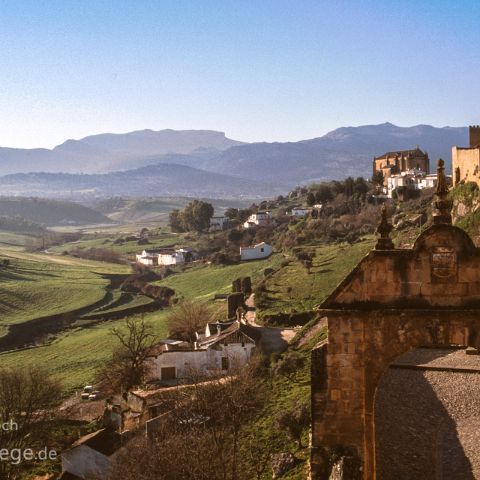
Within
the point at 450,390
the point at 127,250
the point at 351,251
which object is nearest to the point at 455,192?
the point at 351,251

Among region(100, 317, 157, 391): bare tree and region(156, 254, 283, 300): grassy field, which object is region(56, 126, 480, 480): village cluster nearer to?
region(100, 317, 157, 391): bare tree

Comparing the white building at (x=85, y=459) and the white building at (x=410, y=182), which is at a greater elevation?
the white building at (x=410, y=182)

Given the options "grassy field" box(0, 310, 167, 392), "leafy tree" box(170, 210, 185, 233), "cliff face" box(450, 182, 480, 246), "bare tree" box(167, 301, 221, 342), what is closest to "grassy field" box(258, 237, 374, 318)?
"bare tree" box(167, 301, 221, 342)

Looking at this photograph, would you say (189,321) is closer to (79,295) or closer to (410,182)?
(79,295)

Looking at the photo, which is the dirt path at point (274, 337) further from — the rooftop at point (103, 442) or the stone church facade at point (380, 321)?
the stone church facade at point (380, 321)

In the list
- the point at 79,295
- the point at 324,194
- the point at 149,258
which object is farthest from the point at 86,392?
the point at 324,194

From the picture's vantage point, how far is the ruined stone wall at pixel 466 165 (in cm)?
4894

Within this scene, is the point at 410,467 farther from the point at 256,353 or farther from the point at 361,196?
the point at 361,196

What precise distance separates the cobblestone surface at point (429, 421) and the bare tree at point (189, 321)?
29.0 meters

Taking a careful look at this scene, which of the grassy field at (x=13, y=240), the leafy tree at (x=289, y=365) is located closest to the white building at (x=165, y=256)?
the grassy field at (x=13, y=240)

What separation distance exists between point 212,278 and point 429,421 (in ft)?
204

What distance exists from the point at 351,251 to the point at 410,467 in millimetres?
48360

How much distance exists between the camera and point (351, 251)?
64375mm

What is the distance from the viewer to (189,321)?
180 feet
